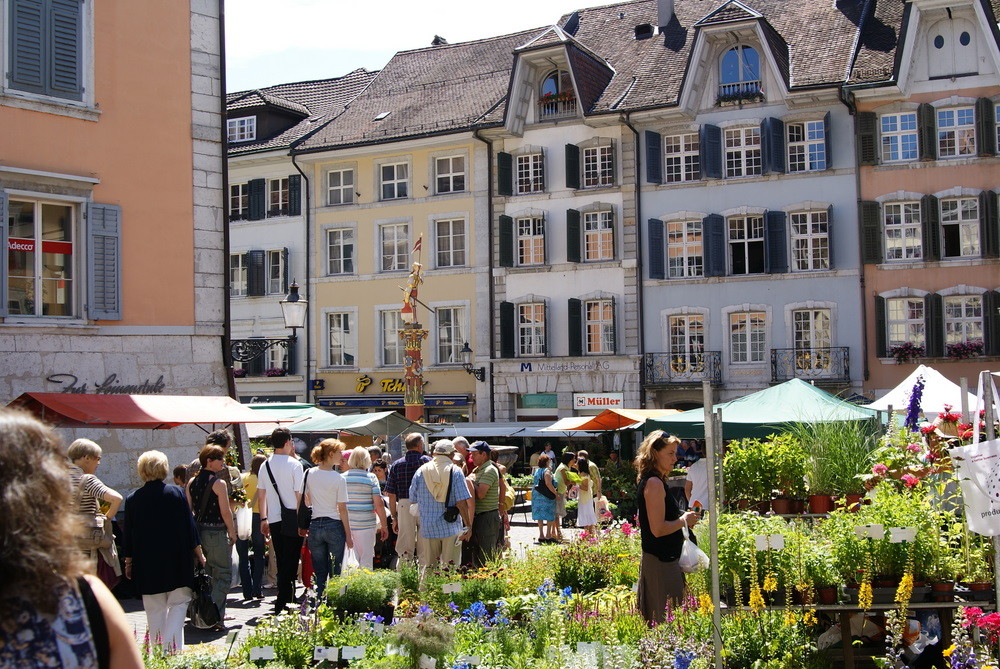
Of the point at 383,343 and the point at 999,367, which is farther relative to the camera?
the point at 383,343

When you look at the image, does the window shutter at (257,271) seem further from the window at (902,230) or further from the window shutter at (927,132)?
the window shutter at (927,132)

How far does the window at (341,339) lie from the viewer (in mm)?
37438

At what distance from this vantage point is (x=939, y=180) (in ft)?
98.6

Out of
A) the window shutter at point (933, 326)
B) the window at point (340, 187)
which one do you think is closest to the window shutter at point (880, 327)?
the window shutter at point (933, 326)

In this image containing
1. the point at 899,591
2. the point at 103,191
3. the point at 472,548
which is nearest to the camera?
the point at 899,591

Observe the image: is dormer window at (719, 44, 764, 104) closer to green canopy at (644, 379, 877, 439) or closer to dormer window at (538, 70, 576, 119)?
dormer window at (538, 70, 576, 119)

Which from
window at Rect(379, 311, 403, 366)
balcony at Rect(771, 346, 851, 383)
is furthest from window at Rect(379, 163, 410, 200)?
balcony at Rect(771, 346, 851, 383)

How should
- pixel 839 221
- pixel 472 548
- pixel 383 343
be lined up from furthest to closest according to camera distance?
pixel 383 343, pixel 839 221, pixel 472 548

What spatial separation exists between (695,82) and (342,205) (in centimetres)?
1194

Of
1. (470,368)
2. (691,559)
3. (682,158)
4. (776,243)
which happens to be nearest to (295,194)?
(470,368)

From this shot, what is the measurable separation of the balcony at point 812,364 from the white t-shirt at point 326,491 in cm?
2182

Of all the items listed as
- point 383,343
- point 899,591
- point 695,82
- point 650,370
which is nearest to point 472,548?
point 899,591

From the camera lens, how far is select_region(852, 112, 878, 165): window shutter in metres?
30.5

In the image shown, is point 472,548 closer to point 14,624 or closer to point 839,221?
point 14,624
